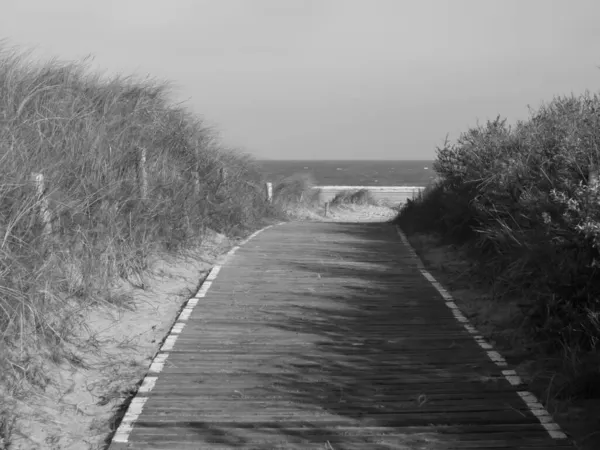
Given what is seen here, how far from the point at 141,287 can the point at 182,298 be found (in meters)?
0.58

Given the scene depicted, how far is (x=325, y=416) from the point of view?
5.82 meters

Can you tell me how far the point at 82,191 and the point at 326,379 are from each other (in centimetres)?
413

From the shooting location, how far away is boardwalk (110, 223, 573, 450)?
5.45m

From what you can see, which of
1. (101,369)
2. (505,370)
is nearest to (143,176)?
(101,369)

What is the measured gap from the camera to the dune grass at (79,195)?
6473 millimetres

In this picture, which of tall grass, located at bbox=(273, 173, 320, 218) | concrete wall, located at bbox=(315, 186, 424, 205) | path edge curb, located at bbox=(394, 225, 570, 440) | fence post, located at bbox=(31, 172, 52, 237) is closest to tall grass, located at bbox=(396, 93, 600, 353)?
path edge curb, located at bbox=(394, 225, 570, 440)

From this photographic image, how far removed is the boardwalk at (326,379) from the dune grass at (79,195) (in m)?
1.13

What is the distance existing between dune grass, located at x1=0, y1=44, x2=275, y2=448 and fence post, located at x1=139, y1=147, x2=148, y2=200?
0.07 feet

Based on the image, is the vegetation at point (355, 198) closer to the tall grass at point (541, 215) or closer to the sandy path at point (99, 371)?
the tall grass at point (541, 215)

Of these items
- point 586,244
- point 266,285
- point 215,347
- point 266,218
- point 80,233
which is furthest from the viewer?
point 266,218

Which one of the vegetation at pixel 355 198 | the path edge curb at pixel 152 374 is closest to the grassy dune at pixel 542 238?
the path edge curb at pixel 152 374

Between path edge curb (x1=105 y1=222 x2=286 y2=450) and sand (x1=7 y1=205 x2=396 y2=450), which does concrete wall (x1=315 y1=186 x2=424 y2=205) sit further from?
sand (x1=7 y1=205 x2=396 y2=450)

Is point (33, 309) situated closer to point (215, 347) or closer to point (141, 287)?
point (215, 347)

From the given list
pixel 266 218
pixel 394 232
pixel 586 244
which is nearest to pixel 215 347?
pixel 586 244
